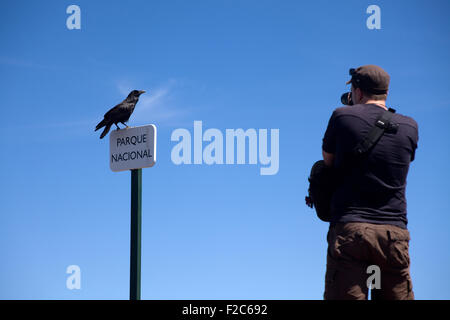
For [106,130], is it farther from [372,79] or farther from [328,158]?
[372,79]

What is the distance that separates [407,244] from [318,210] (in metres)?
0.57

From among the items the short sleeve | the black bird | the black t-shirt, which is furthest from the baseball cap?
the black bird

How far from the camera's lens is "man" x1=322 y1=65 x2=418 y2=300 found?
289 centimetres

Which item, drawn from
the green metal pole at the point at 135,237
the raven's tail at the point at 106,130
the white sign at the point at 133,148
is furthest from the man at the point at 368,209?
the raven's tail at the point at 106,130

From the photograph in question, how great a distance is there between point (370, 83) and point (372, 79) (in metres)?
0.03

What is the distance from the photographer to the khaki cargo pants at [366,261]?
2.88 m

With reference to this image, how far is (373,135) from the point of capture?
9.82 ft

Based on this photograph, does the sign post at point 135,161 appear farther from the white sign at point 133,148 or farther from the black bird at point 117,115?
the black bird at point 117,115

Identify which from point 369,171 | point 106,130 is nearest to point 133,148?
point 106,130

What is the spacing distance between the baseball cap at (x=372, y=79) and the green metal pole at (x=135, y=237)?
2.65m

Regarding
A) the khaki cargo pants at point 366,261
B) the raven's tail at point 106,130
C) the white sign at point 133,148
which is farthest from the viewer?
the raven's tail at point 106,130
